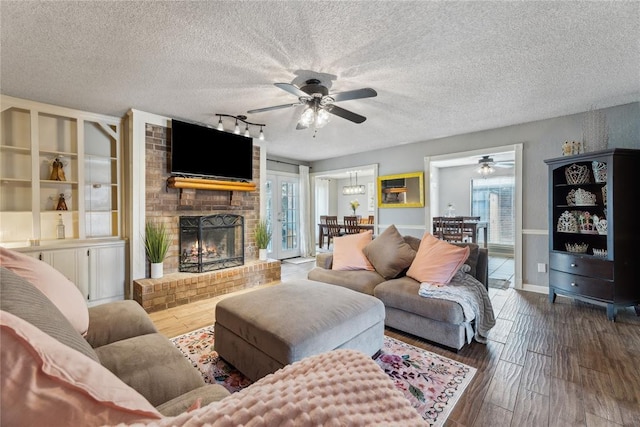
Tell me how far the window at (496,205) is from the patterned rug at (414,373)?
566 cm

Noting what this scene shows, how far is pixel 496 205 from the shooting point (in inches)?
261

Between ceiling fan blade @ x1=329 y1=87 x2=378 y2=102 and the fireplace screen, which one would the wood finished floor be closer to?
the fireplace screen

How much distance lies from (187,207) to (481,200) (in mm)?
6590

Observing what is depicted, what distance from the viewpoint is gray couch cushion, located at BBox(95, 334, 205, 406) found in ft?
3.54

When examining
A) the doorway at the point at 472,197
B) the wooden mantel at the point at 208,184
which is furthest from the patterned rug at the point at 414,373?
the doorway at the point at 472,197

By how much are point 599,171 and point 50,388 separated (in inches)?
177

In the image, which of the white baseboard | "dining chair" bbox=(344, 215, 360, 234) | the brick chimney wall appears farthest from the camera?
"dining chair" bbox=(344, 215, 360, 234)

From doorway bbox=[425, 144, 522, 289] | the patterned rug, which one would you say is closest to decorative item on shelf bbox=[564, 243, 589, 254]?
doorway bbox=[425, 144, 522, 289]

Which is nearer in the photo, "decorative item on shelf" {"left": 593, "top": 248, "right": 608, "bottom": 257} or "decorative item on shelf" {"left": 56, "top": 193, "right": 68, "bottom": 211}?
"decorative item on shelf" {"left": 593, "top": 248, "right": 608, "bottom": 257}

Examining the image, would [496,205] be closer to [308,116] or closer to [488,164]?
[488,164]

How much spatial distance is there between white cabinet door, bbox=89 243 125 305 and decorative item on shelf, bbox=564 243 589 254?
A: 213 inches

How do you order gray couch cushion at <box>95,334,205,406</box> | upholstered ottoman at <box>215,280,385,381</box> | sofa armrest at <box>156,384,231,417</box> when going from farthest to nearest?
upholstered ottoman at <box>215,280,385,381</box>
gray couch cushion at <box>95,334,205,406</box>
sofa armrest at <box>156,384,231,417</box>

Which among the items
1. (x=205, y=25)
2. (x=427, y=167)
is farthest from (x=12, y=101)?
(x=427, y=167)

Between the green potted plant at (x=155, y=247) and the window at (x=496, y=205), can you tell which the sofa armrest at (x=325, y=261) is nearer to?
→ the green potted plant at (x=155, y=247)
